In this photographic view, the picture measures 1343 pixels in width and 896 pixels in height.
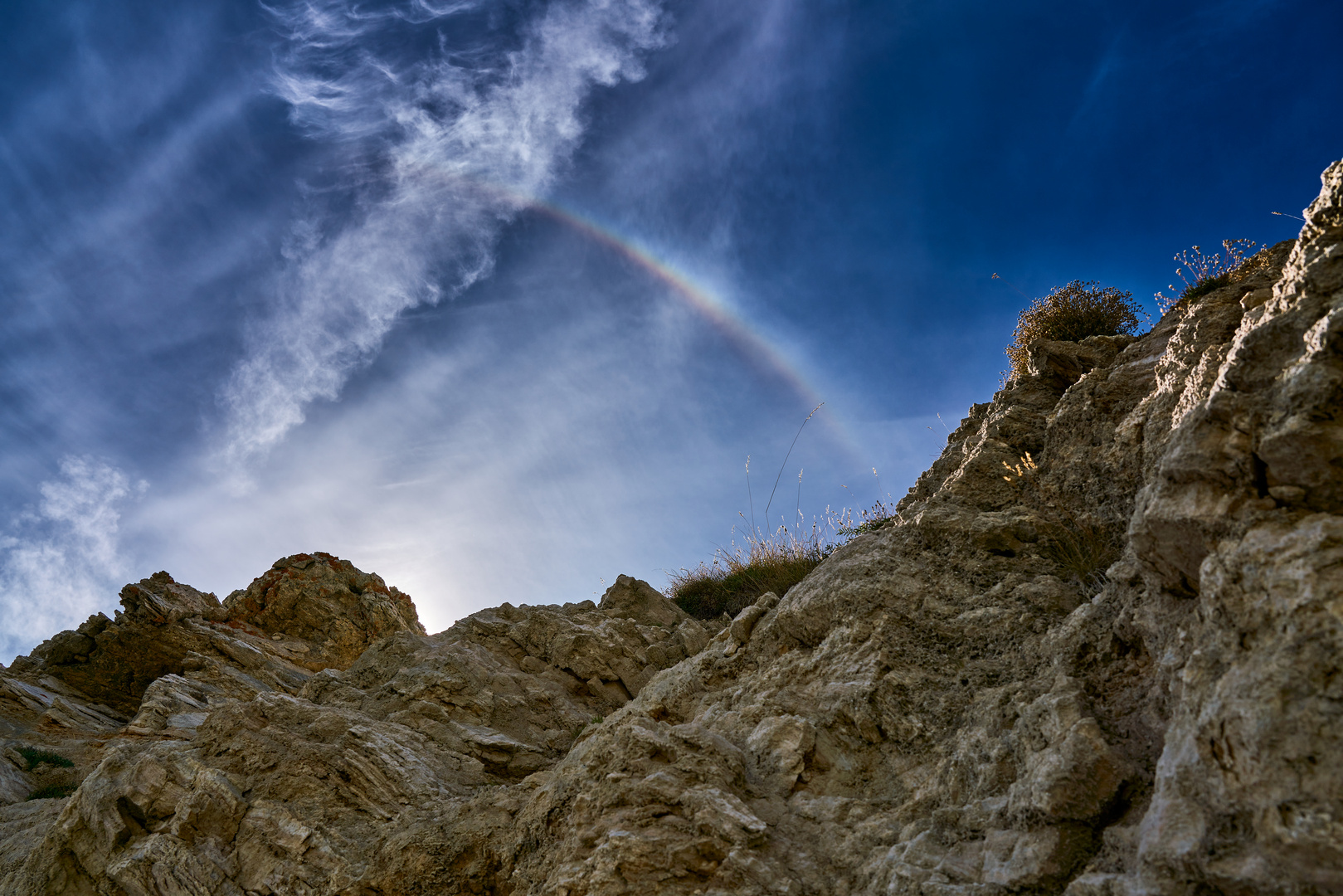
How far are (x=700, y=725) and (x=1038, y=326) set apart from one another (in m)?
6.64

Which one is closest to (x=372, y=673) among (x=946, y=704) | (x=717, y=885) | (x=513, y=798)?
(x=513, y=798)

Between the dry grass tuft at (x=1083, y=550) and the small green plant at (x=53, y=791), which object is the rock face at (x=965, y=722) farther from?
the small green plant at (x=53, y=791)

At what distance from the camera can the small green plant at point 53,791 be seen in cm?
988

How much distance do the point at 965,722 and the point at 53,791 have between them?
502 inches

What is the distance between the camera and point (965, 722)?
13.9 ft

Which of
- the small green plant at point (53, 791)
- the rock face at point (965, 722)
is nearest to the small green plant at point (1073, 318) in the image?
the rock face at point (965, 722)

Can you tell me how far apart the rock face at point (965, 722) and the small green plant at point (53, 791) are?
0.39m

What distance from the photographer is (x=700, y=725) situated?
18.6ft

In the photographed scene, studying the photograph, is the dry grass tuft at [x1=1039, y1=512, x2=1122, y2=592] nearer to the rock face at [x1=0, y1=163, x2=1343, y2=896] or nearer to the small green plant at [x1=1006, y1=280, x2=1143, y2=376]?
the rock face at [x1=0, y1=163, x2=1343, y2=896]

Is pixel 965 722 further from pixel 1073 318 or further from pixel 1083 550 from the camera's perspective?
pixel 1073 318

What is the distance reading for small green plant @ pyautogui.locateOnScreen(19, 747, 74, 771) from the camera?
10586 mm

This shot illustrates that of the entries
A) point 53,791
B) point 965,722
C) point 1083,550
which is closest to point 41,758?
point 53,791

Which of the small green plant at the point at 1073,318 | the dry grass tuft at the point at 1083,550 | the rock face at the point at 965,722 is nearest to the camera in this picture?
the rock face at the point at 965,722

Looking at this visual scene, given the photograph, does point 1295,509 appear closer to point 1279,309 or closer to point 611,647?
point 1279,309
